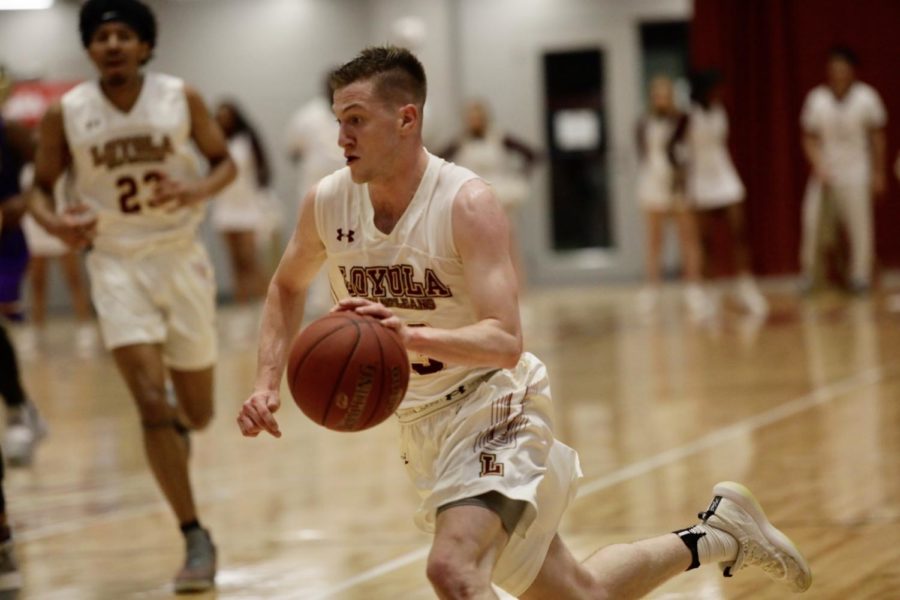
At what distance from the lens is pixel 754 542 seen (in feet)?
13.9

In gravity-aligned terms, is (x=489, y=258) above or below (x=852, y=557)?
above

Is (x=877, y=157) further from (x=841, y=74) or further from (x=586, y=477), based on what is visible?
(x=586, y=477)

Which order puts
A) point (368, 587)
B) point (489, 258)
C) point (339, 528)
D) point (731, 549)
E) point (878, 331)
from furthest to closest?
point (878, 331), point (339, 528), point (368, 587), point (731, 549), point (489, 258)

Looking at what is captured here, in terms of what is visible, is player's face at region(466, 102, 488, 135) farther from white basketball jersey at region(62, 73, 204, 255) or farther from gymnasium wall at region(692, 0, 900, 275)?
white basketball jersey at region(62, 73, 204, 255)

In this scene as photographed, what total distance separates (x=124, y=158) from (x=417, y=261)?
2101 mm

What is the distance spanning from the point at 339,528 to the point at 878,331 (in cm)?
717

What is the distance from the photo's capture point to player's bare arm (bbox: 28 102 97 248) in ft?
17.5

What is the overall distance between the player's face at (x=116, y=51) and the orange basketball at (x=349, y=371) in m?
2.29

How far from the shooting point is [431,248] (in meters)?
3.67

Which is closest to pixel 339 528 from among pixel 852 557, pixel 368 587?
pixel 368 587

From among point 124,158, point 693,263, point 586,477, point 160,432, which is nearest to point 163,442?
point 160,432

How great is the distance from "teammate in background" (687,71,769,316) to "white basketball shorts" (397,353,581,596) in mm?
10868

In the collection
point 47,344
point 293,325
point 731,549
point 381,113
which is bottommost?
point 47,344

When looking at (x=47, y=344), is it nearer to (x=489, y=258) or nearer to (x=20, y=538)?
(x=20, y=538)
